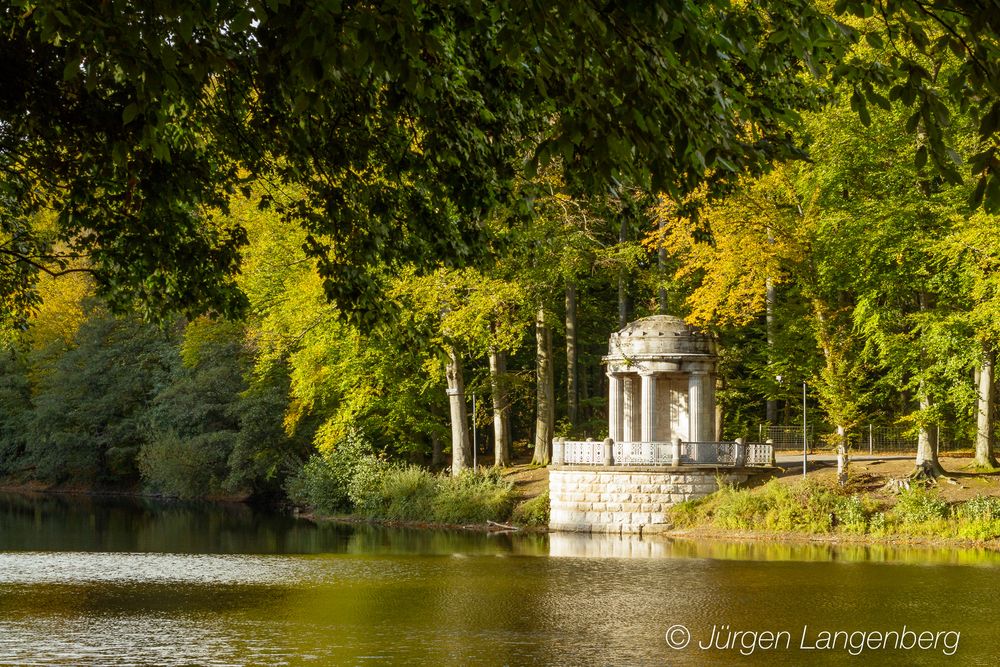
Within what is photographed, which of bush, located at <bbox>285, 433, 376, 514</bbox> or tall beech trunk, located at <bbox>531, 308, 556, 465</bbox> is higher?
tall beech trunk, located at <bbox>531, 308, 556, 465</bbox>

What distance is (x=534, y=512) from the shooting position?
102 ft

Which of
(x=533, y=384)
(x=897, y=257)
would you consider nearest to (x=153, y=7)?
(x=897, y=257)

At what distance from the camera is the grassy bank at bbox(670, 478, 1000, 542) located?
81.2 ft

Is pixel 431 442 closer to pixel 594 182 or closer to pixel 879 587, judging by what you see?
pixel 879 587

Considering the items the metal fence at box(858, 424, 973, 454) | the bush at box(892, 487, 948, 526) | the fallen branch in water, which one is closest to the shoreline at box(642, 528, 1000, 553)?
the bush at box(892, 487, 948, 526)

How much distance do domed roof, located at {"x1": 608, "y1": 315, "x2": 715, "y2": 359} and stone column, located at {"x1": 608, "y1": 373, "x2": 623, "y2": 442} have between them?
109cm

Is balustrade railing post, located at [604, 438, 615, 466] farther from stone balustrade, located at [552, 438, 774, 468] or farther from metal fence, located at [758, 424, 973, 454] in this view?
metal fence, located at [758, 424, 973, 454]

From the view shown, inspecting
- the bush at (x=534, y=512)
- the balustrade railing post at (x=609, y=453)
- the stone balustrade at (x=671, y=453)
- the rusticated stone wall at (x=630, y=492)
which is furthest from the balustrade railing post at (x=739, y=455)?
the bush at (x=534, y=512)

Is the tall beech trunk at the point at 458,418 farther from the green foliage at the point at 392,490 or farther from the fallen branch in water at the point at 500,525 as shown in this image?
the fallen branch in water at the point at 500,525

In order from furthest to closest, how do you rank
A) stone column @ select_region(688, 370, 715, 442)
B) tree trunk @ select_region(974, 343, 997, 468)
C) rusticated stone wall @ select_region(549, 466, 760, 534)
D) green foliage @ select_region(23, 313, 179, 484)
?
green foliage @ select_region(23, 313, 179, 484)
stone column @ select_region(688, 370, 715, 442)
rusticated stone wall @ select_region(549, 466, 760, 534)
tree trunk @ select_region(974, 343, 997, 468)

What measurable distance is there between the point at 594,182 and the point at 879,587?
37.3 feet

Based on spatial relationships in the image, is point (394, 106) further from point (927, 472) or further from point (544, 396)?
point (544, 396)

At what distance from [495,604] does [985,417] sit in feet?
49.7

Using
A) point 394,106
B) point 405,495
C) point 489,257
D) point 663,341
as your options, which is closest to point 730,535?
point 663,341
